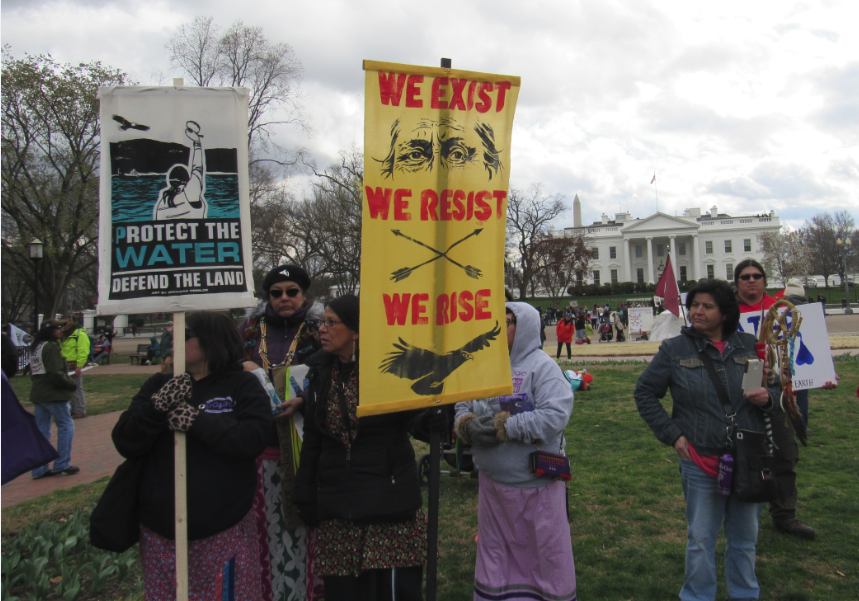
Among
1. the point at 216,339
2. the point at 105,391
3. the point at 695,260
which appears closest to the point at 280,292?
the point at 216,339

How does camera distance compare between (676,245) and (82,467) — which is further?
(676,245)

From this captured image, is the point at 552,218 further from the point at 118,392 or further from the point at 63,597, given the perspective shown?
the point at 63,597

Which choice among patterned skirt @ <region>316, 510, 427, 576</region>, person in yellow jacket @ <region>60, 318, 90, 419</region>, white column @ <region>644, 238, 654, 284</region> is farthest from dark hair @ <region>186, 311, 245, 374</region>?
white column @ <region>644, 238, 654, 284</region>

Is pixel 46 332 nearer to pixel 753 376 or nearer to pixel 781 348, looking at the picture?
pixel 753 376

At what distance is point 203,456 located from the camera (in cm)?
261

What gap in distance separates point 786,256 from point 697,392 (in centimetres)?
7945

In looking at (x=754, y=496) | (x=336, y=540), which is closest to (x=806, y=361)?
(x=754, y=496)

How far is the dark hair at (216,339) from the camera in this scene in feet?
8.98

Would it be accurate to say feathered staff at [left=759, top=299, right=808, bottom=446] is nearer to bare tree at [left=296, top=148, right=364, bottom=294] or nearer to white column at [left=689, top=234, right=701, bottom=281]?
bare tree at [left=296, top=148, right=364, bottom=294]

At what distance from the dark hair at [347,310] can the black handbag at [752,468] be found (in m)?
2.07

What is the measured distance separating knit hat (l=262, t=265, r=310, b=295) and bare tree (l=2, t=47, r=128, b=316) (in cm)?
2460

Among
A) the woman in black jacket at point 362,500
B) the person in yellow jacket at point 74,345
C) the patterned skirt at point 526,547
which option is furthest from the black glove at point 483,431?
the person in yellow jacket at point 74,345

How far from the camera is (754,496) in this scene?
2.98m

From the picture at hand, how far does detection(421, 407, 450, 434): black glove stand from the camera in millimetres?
2545
